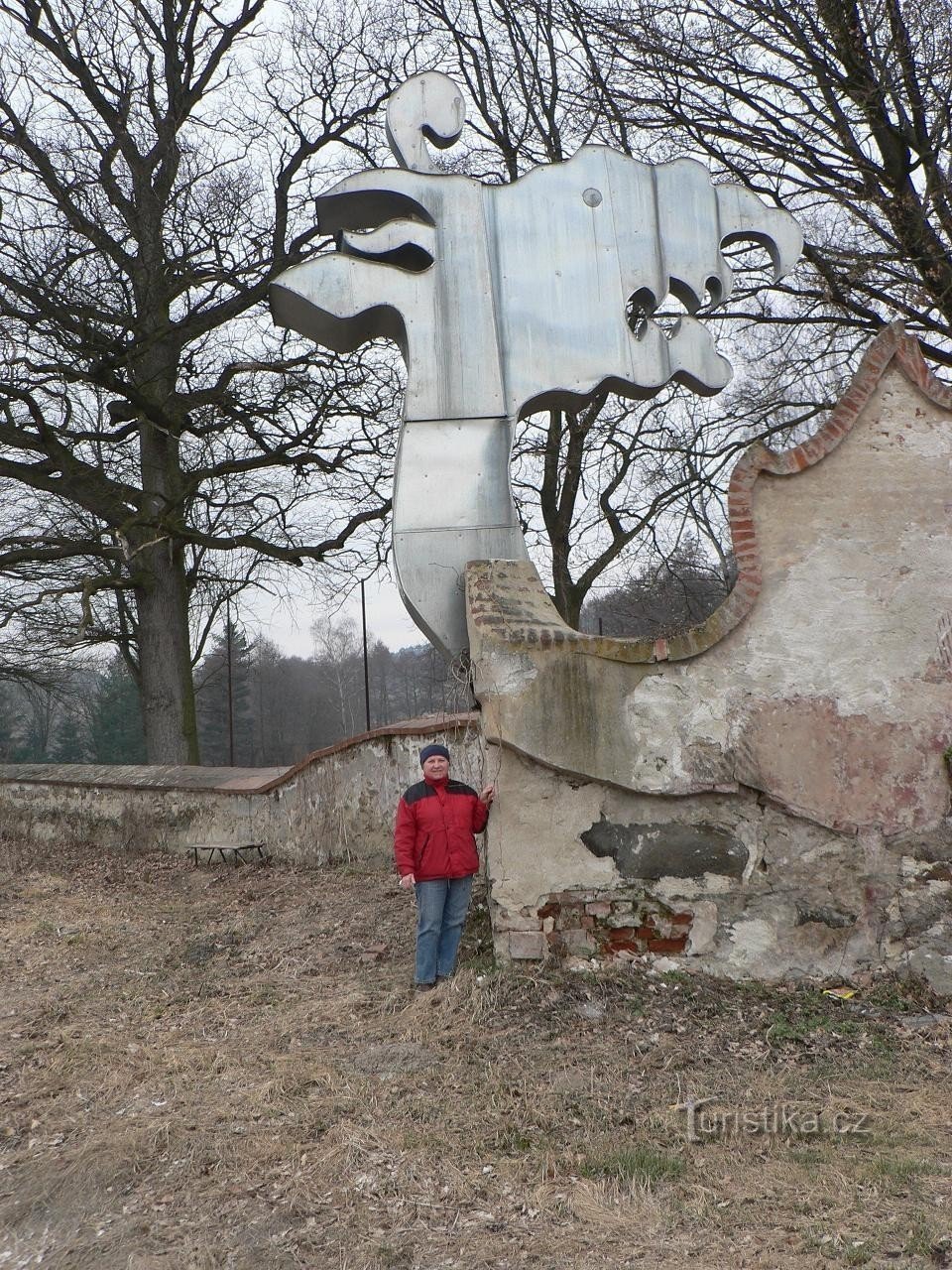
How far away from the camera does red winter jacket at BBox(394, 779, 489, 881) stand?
5.75 m

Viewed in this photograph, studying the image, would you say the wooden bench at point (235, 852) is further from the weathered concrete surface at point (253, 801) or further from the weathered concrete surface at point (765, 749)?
the weathered concrete surface at point (765, 749)

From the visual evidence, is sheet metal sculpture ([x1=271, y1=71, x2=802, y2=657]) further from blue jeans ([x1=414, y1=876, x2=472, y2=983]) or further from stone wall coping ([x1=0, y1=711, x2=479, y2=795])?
Result: stone wall coping ([x1=0, y1=711, x2=479, y2=795])

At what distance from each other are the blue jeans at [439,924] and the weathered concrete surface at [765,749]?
0.38 meters

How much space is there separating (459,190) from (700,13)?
7.34 metres

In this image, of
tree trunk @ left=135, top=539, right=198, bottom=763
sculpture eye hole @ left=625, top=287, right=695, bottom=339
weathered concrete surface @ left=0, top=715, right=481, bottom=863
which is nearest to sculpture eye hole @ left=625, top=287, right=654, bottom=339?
sculpture eye hole @ left=625, top=287, right=695, bottom=339

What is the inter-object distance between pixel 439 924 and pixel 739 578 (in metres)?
2.41

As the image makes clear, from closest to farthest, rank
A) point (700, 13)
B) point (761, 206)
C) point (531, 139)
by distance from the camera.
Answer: point (761, 206) < point (700, 13) < point (531, 139)

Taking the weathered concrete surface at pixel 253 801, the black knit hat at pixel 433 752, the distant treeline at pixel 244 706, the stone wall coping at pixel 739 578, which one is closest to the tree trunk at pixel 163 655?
the weathered concrete surface at pixel 253 801

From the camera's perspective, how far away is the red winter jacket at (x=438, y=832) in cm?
575

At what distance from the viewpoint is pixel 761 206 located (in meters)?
6.60

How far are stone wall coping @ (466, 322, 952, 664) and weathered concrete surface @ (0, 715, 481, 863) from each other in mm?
2982

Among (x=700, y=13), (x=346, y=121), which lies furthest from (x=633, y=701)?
(x=346, y=121)

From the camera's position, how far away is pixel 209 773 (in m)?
12.1

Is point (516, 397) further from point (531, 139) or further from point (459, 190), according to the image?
point (531, 139)
